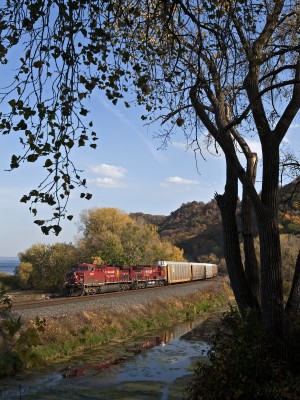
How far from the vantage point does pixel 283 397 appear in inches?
279

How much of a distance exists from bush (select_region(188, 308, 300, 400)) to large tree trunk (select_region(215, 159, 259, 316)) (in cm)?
83

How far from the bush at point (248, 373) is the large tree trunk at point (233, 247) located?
825mm

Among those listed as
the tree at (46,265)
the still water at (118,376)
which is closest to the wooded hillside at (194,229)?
the tree at (46,265)

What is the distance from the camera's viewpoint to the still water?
13570 millimetres

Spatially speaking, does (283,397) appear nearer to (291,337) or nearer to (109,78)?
(291,337)

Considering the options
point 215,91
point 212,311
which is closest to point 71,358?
Result: point 215,91

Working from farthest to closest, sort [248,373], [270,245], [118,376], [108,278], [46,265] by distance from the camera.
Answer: [46,265] < [108,278] < [118,376] < [270,245] < [248,373]

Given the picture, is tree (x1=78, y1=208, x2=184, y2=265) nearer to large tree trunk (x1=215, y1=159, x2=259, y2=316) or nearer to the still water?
the still water

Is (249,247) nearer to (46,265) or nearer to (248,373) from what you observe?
(248,373)

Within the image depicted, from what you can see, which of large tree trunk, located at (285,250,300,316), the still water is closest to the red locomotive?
the still water

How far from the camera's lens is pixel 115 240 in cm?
5194

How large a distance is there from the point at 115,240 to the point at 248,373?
4470cm

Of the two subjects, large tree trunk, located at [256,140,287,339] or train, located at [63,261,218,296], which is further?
train, located at [63,261,218,296]

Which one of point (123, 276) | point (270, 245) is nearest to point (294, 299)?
point (270, 245)
